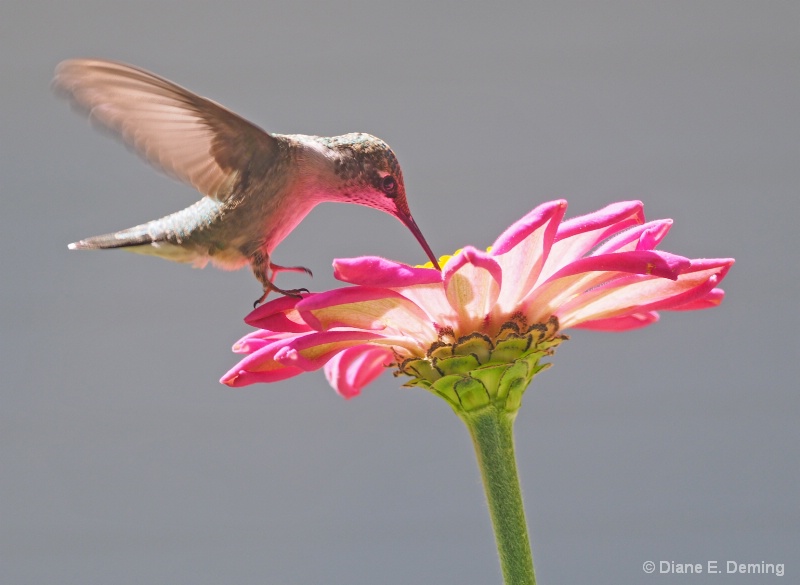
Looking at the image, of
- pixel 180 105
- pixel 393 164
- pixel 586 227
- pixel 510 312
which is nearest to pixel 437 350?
pixel 510 312

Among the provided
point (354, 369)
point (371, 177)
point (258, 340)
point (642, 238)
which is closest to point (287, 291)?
point (258, 340)

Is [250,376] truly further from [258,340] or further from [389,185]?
[389,185]

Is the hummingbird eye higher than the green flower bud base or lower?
higher

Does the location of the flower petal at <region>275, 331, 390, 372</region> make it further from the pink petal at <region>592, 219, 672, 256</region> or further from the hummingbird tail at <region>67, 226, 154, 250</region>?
the hummingbird tail at <region>67, 226, 154, 250</region>

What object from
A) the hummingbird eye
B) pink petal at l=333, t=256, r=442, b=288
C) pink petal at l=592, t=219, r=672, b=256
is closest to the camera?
pink petal at l=333, t=256, r=442, b=288

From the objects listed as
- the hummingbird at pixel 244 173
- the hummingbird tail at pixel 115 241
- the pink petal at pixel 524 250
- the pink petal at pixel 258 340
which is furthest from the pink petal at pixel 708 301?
the hummingbird tail at pixel 115 241

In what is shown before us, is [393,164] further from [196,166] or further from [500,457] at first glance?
[500,457]

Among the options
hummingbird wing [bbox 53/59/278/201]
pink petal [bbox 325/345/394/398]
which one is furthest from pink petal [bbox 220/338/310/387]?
hummingbird wing [bbox 53/59/278/201]
